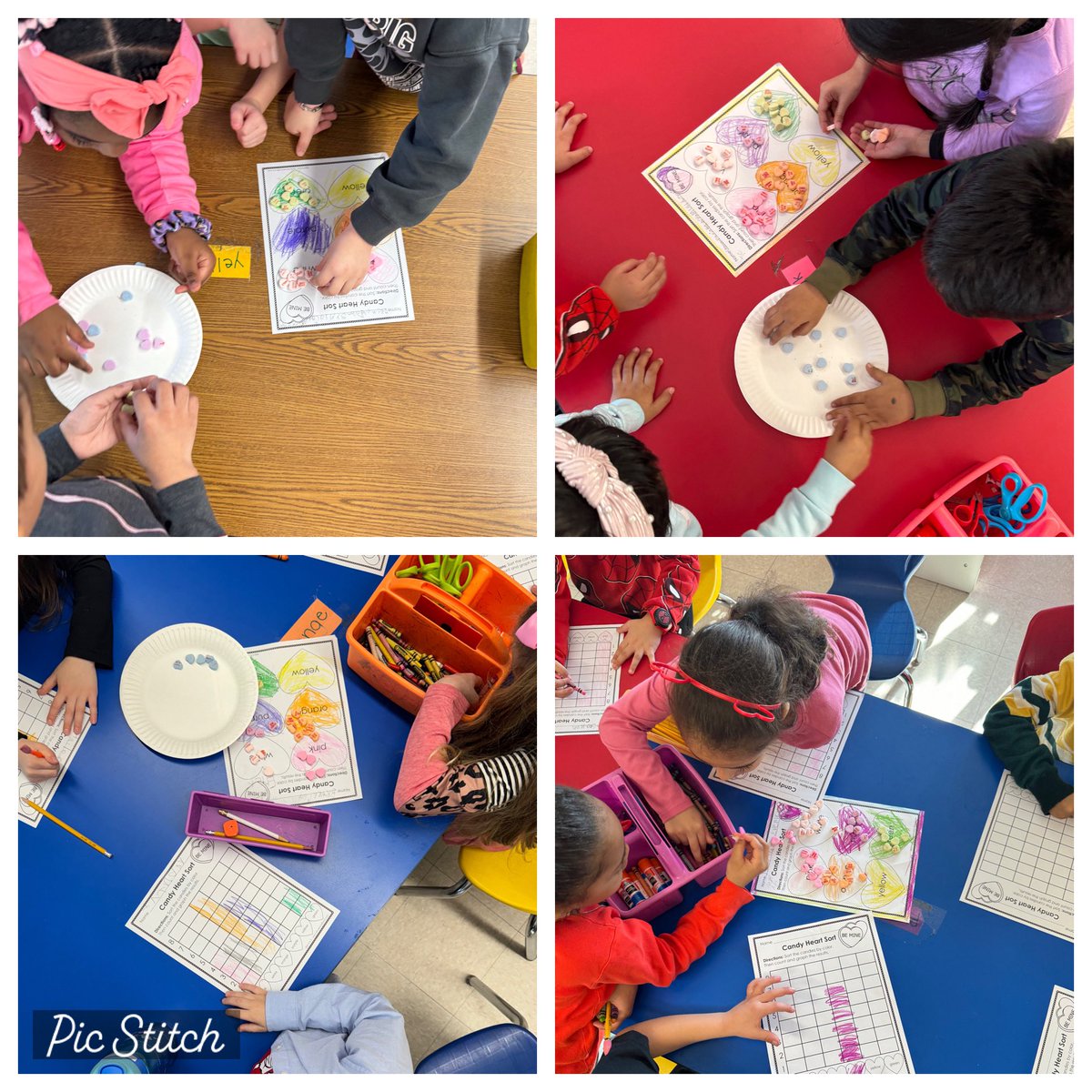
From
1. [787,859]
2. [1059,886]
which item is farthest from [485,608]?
[1059,886]

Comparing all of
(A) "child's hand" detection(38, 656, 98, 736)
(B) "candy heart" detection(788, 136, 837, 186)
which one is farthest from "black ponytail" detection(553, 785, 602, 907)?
(B) "candy heart" detection(788, 136, 837, 186)

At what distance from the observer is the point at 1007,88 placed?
106 centimetres

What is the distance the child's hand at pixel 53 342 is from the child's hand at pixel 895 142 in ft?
3.99

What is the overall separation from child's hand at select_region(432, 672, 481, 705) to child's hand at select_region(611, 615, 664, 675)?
0.25 metres

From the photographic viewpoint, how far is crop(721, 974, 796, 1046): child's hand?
1073 mm

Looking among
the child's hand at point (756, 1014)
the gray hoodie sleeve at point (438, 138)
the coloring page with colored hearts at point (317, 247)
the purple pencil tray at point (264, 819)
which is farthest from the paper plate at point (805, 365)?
the purple pencil tray at point (264, 819)

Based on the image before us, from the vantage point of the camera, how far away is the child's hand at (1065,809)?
1.11 meters

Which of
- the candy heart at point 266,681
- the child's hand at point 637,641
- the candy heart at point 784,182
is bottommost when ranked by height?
the candy heart at point 266,681

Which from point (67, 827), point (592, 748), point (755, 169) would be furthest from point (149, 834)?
point (755, 169)

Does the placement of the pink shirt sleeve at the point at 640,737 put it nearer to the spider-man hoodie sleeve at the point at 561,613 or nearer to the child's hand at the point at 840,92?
the spider-man hoodie sleeve at the point at 561,613

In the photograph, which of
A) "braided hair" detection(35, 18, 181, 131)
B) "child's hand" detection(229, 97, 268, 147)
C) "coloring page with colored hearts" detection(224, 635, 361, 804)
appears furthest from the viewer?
"child's hand" detection(229, 97, 268, 147)

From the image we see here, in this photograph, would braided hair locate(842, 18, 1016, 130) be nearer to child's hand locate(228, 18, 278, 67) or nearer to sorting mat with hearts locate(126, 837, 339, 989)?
child's hand locate(228, 18, 278, 67)

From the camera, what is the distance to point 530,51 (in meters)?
1.35

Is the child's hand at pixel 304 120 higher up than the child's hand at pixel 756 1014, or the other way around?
the child's hand at pixel 304 120
